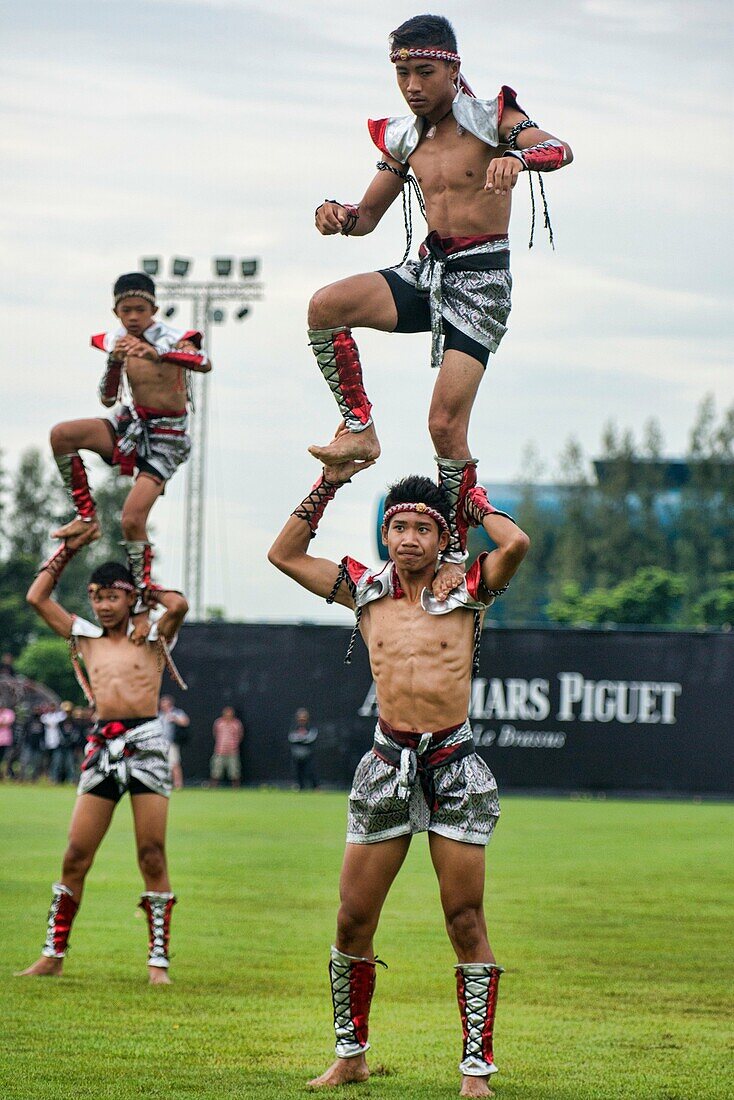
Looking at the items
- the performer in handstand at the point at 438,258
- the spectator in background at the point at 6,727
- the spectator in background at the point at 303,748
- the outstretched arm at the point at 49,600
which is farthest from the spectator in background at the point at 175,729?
the performer in handstand at the point at 438,258

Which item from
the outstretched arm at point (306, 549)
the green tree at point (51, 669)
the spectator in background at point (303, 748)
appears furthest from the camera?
the green tree at point (51, 669)

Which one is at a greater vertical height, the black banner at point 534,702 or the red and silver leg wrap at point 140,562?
the red and silver leg wrap at point 140,562

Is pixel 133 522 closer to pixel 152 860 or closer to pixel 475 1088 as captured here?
pixel 152 860

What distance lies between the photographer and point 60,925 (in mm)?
10242

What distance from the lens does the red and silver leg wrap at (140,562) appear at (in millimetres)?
10336

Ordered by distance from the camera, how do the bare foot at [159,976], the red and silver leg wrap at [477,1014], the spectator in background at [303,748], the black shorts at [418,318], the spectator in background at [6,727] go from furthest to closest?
the spectator in background at [6,727]
the spectator in background at [303,748]
the bare foot at [159,976]
the black shorts at [418,318]
the red and silver leg wrap at [477,1014]

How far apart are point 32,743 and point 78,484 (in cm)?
2349

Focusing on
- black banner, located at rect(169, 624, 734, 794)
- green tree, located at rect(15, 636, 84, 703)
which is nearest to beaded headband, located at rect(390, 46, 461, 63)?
black banner, located at rect(169, 624, 734, 794)

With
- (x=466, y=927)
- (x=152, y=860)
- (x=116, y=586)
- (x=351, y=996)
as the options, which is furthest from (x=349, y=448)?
(x=152, y=860)

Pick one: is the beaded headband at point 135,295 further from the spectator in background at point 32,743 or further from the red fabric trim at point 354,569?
the spectator in background at point 32,743

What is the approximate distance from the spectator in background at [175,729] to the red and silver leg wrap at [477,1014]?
2175cm

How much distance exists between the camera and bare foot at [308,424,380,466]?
7.29 meters

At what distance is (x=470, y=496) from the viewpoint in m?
7.36

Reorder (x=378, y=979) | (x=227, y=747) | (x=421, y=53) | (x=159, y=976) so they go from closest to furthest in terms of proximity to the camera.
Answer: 1. (x=421, y=53)
2. (x=159, y=976)
3. (x=378, y=979)
4. (x=227, y=747)
